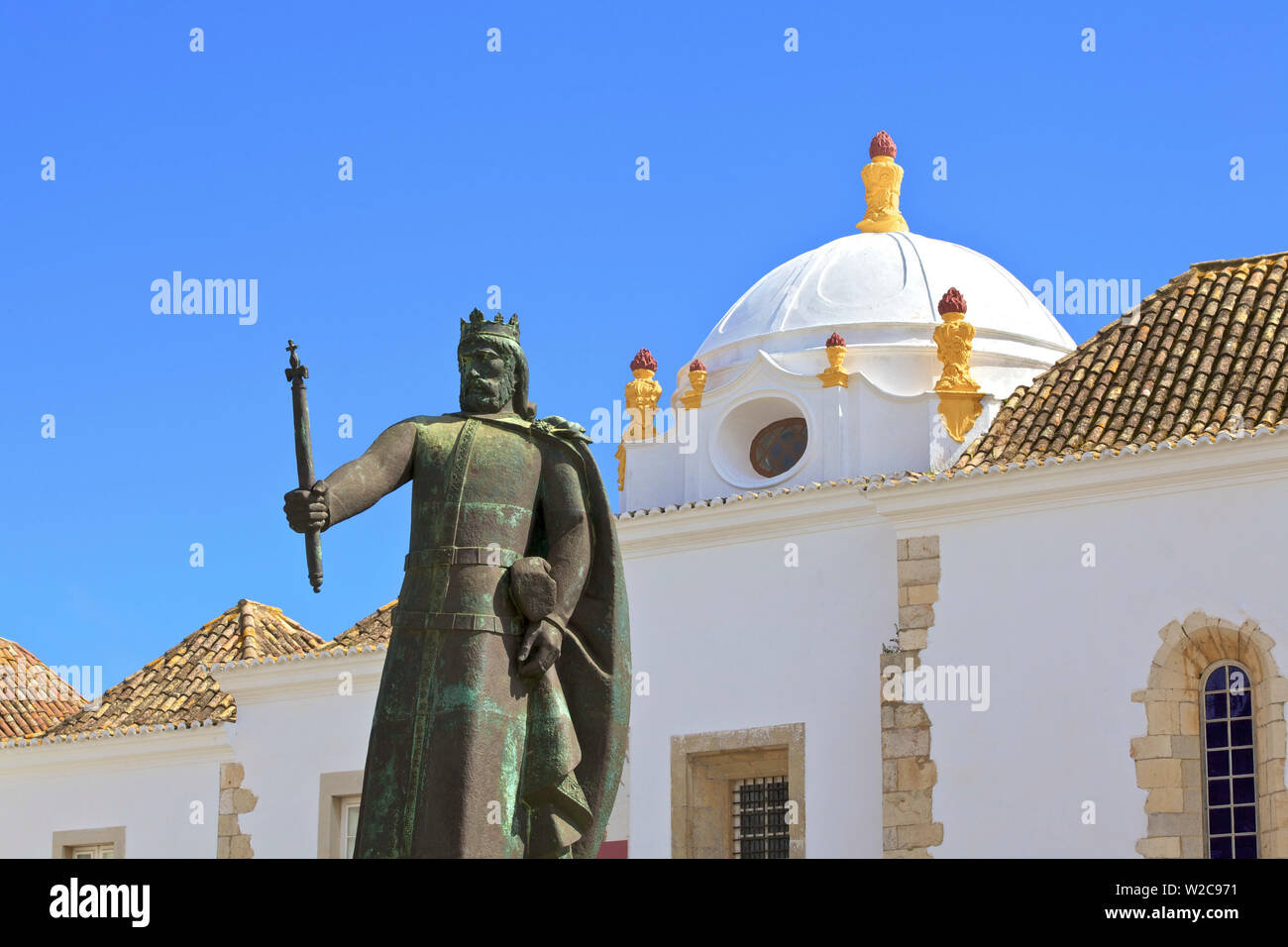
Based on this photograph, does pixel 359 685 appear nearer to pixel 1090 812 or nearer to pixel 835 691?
pixel 835 691

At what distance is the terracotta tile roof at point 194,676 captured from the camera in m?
24.2

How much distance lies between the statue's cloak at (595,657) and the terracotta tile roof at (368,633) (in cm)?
1412

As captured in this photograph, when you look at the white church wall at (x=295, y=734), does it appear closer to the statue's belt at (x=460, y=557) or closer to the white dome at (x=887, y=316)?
the white dome at (x=887, y=316)

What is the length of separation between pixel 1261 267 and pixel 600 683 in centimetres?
1328

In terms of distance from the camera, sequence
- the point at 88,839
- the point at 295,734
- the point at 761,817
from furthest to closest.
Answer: the point at 88,839 < the point at 295,734 < the point at 761,817

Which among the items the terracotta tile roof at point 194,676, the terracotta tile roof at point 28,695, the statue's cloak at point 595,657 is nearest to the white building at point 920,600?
the terracotta tile roof at point 194,676

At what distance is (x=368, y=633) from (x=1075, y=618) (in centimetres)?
870

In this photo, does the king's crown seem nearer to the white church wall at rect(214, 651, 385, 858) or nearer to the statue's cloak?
the statue's cloak

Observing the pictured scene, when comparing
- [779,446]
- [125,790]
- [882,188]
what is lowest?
[125,790]

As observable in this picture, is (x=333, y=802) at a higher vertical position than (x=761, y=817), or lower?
higher

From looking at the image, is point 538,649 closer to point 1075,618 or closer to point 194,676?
point 1075,618

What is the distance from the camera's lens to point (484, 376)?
25.8 ft

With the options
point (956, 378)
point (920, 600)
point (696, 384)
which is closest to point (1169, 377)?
point (956, 378)

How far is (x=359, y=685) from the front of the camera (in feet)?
72.3
